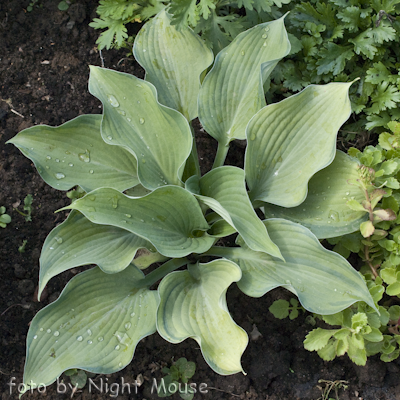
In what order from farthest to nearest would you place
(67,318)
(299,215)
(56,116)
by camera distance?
1. (56,116)
2. (299,215)
3. (67,318)

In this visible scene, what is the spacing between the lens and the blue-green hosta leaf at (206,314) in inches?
47.3

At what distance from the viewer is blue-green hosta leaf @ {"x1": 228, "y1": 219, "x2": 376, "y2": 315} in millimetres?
1236

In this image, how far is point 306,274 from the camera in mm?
1293

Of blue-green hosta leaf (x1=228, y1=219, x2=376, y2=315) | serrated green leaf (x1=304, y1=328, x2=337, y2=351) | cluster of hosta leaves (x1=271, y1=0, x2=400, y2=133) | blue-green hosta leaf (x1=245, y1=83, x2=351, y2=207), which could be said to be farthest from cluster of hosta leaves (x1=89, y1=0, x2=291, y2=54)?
serrated green leaf (x1=304, y1=328, x2=337, y2=351)

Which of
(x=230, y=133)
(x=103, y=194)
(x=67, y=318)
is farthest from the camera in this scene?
(x=230, y=133)

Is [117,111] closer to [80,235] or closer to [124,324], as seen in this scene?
[80,235]

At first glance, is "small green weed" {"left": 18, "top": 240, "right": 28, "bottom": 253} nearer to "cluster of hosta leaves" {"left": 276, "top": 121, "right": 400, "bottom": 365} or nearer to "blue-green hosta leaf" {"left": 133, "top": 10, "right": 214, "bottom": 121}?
"blue-green hosta leaf" {"left": 133, "top": 10, "right": 214, "bottom": 121}

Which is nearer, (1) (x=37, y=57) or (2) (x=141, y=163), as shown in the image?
(2) (x=141, y=163)

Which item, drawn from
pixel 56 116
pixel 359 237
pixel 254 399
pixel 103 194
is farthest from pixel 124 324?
pixel 56 116

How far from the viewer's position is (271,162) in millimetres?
1399

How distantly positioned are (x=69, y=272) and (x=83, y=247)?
42 cm

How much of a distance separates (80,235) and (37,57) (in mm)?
1114

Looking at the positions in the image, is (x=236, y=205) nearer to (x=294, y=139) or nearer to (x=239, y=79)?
(x=294, y=139)

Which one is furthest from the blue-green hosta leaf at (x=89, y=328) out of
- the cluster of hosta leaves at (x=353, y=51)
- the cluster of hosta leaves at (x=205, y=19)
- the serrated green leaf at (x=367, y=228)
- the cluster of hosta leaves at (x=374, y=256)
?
the cluster of hosta leaves at (x=353, y=51)
